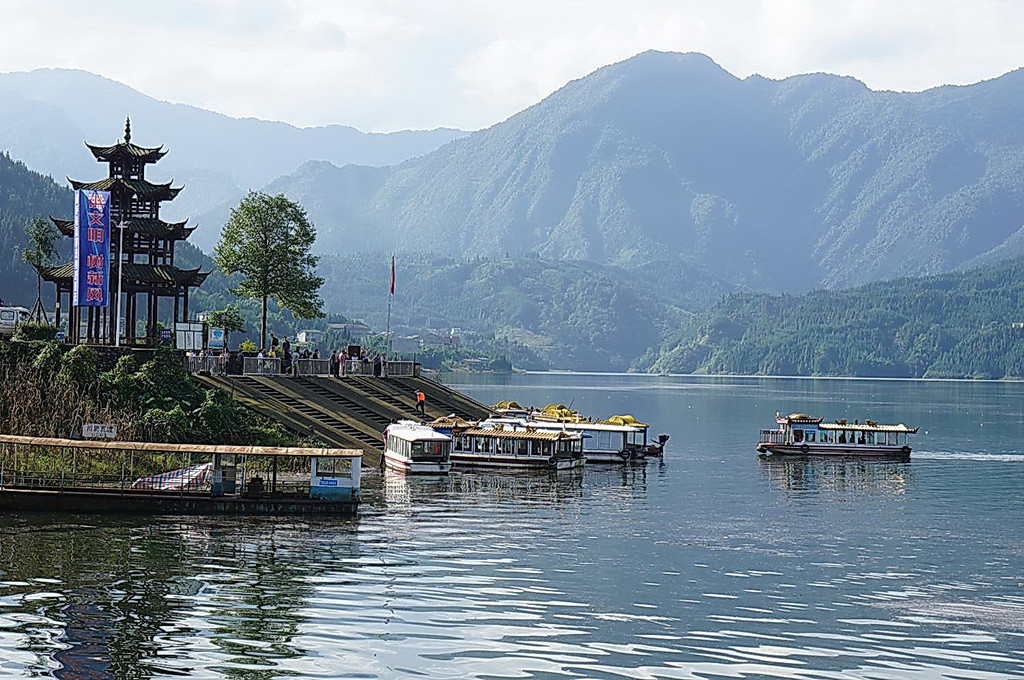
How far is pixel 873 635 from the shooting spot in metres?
38.6

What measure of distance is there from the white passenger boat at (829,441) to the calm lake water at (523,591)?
119 ft

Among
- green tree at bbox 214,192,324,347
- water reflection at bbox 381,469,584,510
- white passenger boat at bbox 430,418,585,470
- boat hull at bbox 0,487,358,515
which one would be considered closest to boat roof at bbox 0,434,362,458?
boat hull at bbox 0,487,358,515

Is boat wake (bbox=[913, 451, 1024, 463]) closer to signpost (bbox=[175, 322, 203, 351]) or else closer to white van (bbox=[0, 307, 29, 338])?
signpost (bbox=[175, 322, 203, 351])

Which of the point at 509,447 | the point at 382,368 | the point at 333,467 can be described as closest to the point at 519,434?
the point at 509,447

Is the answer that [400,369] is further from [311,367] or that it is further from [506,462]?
[506,462]

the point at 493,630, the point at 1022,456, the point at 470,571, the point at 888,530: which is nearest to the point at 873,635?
the point at 493,630

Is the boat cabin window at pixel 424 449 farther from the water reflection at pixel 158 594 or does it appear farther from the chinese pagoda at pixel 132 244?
the water reflection at pixel 158 594

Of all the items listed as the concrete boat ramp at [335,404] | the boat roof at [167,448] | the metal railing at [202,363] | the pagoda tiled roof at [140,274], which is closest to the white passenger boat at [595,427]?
the concrete boat ramp at [335,404]

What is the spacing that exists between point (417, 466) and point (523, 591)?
1331 inches

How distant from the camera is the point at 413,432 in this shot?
78625 mm

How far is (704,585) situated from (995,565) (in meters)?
14.1

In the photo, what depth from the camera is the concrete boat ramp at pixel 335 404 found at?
264ft

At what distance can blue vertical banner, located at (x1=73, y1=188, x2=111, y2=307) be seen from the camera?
7756 cm

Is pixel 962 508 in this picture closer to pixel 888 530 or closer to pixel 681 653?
pixel 888 530
